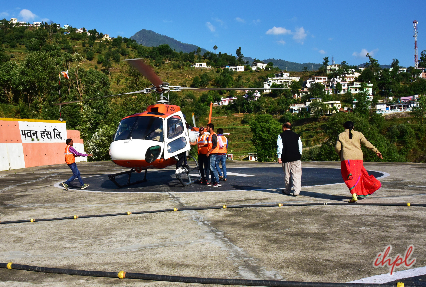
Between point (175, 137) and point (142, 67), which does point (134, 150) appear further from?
point (142, 67)

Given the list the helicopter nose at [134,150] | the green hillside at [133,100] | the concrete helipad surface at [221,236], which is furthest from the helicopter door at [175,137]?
the green hillside at [133,100]

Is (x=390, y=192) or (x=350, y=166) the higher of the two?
(x=350, y=166)

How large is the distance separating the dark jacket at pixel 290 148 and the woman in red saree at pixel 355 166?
131cm

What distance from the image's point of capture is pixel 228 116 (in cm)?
15188

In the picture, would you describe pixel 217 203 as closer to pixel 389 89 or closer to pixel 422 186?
pixel 422 186

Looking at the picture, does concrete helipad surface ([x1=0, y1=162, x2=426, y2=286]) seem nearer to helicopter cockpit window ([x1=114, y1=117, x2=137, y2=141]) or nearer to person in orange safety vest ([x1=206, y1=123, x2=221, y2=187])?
person in orange safety vest ([x1=206, y1=123, x2=221, y2=187])

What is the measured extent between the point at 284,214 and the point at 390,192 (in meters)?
4.16

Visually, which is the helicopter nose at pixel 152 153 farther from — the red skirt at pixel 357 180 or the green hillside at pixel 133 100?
the red skirt at pixel 357 180

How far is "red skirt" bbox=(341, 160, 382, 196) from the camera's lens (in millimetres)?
8883

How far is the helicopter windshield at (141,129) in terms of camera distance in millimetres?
11586

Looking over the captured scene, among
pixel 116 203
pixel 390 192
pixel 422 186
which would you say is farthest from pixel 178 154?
pixel 422 186

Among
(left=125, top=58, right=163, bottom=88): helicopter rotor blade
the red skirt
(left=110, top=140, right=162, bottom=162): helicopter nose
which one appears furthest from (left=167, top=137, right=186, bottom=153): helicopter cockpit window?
the red skirt

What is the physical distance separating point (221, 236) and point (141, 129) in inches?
246

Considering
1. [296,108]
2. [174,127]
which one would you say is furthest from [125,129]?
[296,108]
